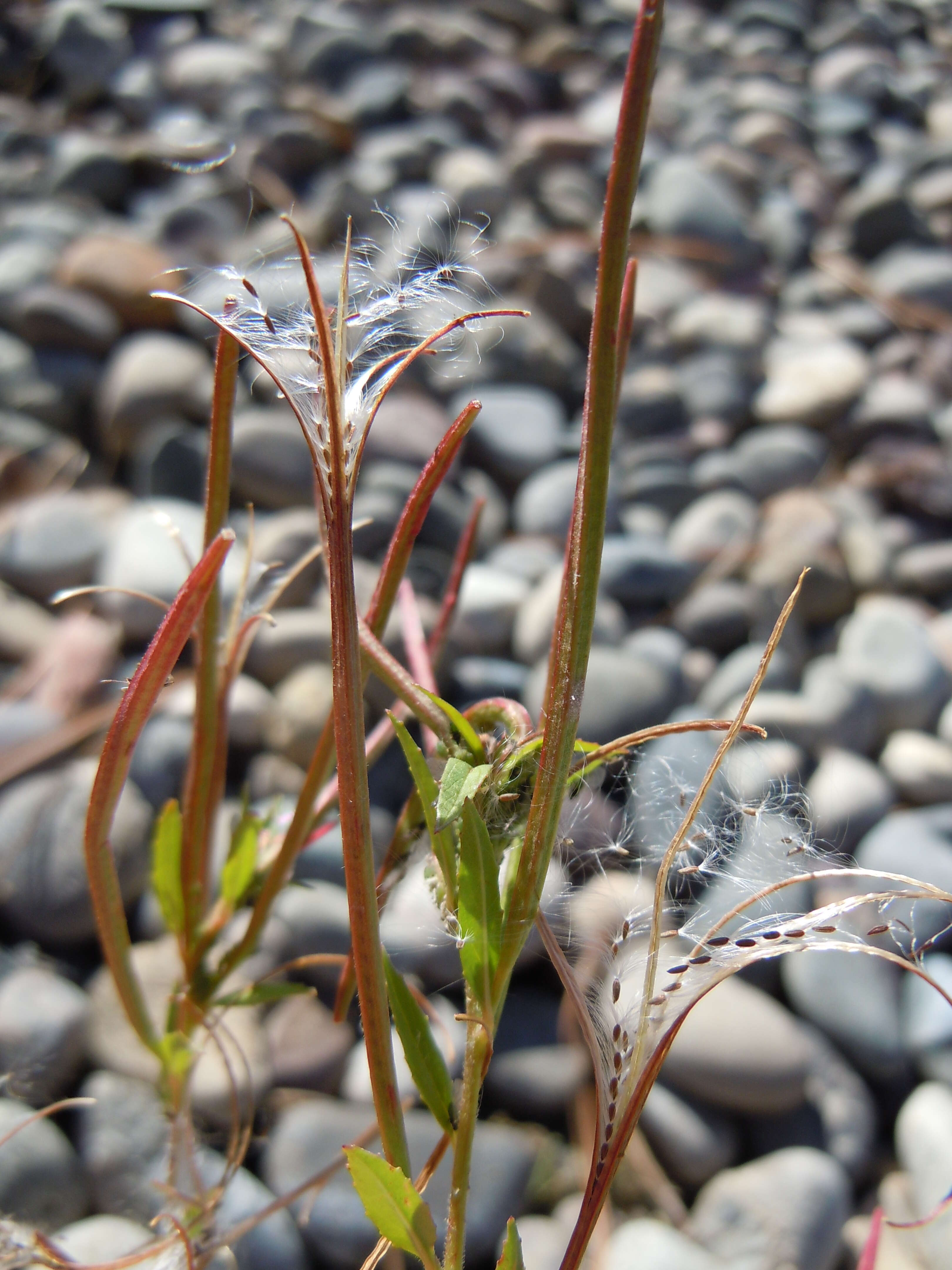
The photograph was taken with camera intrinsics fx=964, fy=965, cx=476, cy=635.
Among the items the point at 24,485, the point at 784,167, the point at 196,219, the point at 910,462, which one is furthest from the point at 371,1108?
the point at 784,167

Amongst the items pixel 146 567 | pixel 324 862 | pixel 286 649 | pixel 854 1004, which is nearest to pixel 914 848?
pixel 854 1004

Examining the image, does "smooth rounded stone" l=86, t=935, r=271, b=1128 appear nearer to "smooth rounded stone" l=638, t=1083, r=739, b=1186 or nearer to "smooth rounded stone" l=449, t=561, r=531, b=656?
"smooth rounded stone" l=638, t=1083, r=739, b=1186

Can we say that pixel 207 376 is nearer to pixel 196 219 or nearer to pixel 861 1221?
pixel 196 219

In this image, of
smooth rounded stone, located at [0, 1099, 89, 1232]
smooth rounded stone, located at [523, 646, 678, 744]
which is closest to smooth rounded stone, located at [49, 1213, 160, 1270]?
smooth rounded stone, located at [0, 1099, 89, 1232]

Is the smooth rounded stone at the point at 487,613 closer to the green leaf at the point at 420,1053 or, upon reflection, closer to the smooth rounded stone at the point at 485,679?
the smooth rounded stone at the point at 485,679

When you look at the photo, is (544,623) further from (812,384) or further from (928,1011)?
(812,384)

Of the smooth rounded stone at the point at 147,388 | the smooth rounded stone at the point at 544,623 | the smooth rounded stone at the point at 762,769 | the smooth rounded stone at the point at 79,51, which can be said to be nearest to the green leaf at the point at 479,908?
the smooth rounded stone at the point at 762,769
